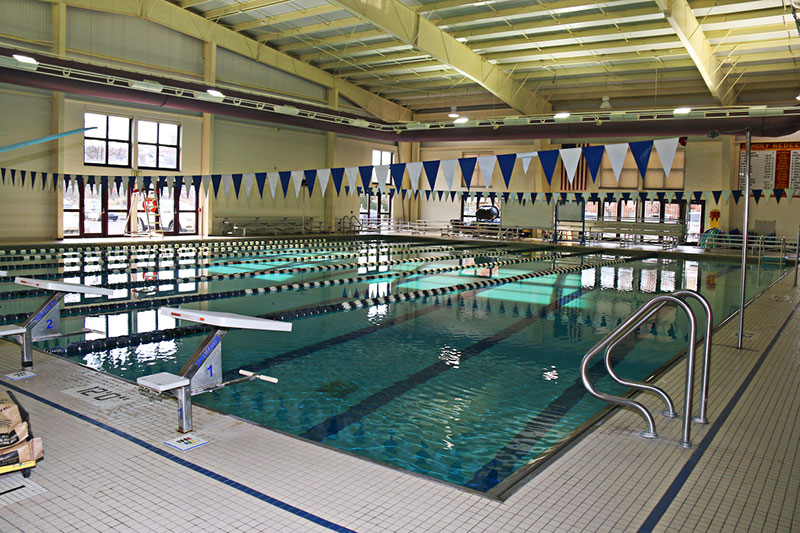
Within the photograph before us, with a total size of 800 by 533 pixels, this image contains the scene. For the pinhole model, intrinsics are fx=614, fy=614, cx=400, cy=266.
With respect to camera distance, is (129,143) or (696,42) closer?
(696,42)

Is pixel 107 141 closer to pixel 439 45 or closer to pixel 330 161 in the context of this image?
pixel 330 161

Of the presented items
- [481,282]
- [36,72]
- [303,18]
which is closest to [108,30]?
[36,72]

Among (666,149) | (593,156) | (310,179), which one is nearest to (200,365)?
(666,149)

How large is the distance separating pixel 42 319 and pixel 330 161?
17.9 metres

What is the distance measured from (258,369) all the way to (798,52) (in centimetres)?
1613

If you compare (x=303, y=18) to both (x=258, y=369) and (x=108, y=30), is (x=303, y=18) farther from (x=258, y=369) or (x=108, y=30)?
(x=258, y=369)

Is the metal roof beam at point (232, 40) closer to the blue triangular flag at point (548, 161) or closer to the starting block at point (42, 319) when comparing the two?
the blue triangular flag at point (548, 161)

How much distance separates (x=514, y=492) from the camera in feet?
8.48

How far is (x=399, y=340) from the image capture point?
6.28 metres

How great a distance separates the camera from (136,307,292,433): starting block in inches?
121

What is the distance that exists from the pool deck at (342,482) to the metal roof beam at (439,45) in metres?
9.89

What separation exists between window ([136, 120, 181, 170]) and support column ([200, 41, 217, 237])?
0.72 metres

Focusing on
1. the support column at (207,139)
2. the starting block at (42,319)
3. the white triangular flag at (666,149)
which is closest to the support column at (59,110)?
the support column at (207,139)

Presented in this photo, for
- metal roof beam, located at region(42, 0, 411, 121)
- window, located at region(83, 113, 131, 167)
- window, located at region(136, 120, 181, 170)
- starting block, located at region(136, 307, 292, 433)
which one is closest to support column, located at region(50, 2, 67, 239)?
metal roof beam, located at region(42, 0, 411, 121)
